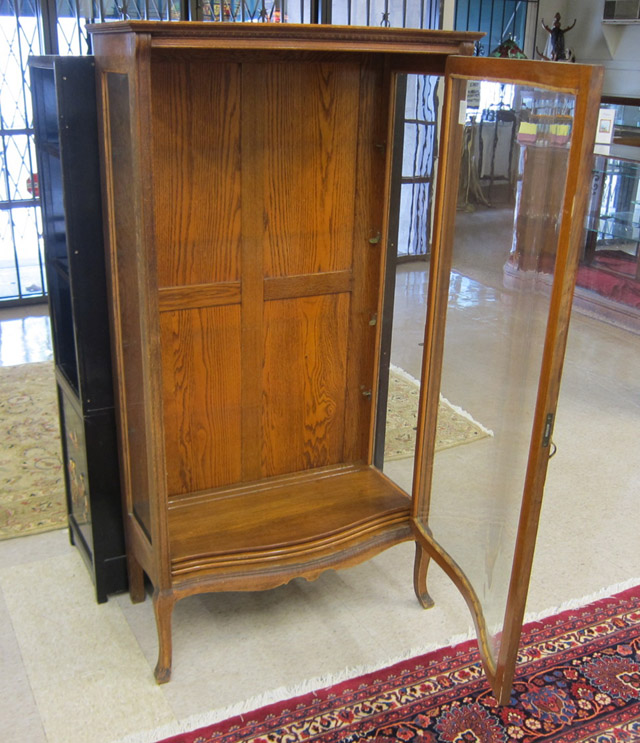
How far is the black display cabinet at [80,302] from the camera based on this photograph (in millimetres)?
2098

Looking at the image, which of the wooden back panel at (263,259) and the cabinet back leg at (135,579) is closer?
the wooden back panel at (263,259)

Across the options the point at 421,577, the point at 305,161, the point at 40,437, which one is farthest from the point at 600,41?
the point at 421,577

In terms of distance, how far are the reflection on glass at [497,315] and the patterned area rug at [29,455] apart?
149 centimetres

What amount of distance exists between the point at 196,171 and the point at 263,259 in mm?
326

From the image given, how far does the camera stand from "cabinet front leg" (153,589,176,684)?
216 cm

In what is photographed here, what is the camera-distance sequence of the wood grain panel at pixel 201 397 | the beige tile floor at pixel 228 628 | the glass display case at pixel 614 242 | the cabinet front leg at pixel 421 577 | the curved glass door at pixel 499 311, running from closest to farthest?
the curved glass door at pixel 499 311, the beige tile floor at pixel 228 628, the wood grain panel at pixel 201 397, the cabinet front leg at pixel 421 577, the glass display case at pixel 614 242

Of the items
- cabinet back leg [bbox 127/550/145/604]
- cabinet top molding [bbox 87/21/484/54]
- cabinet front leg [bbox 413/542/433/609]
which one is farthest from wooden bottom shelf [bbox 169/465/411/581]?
cabinet top molding [bbox 87/21/484/54]

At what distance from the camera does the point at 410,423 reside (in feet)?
12.6

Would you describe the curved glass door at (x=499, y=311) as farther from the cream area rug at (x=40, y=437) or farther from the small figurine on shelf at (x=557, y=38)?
the small figurine on shelf at (x=557, y=38)

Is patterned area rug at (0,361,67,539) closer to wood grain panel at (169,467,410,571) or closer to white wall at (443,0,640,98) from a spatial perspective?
wood grain panel at (169,467,410,571)

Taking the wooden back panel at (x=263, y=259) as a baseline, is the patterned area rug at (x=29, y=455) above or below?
below

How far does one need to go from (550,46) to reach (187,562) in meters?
6.23

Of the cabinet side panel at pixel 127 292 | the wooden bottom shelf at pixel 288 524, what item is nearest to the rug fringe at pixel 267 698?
the wooden bottom shelf at pixel 288 524

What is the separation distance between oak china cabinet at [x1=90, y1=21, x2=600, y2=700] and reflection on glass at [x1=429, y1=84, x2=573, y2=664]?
2 centimetres
